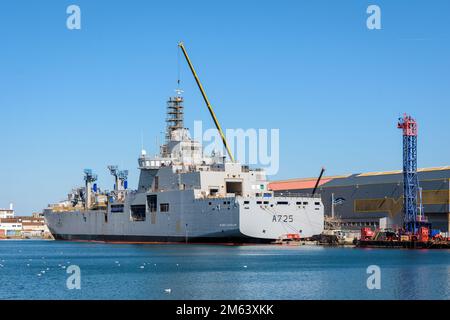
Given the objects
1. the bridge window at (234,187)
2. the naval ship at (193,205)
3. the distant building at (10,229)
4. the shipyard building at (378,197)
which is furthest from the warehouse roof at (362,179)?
the distant building at (10,229)

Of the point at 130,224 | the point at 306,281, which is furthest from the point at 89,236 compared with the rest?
the point at 306,281

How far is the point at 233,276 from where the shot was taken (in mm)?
52406

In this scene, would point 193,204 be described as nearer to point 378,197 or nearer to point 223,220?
point 223,220

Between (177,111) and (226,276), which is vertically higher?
(177,111)

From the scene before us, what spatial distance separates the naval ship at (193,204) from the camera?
85250 mm

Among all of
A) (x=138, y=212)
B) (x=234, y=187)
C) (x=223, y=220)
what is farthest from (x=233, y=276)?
(x=138, y=212)

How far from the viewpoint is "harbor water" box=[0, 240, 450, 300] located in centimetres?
4403

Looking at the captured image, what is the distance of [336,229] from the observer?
106000mm

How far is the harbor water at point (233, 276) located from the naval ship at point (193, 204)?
9450mm

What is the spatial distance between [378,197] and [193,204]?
90.5 feet

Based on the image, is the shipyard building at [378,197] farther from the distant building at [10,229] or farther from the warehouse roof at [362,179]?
the distant building at [10,229]
